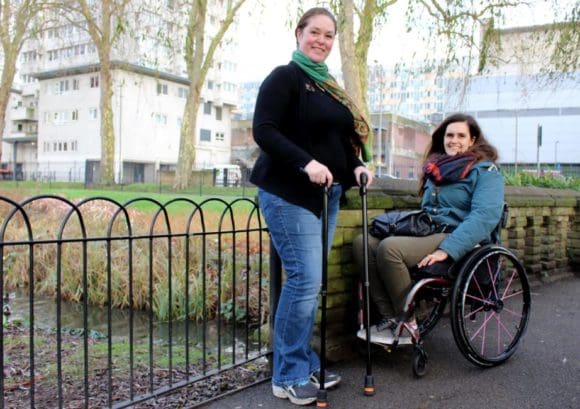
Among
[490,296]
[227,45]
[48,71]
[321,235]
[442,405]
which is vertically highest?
[48,71]

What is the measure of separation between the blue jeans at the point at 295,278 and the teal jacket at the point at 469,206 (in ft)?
2.97

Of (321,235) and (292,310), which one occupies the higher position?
(321,235)

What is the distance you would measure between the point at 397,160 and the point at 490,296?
6907 centimetres

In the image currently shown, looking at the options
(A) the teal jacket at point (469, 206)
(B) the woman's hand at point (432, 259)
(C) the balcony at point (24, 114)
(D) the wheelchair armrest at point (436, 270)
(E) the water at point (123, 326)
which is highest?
(C) the balcony at point (24, 114)

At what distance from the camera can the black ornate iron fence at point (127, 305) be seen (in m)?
3.15

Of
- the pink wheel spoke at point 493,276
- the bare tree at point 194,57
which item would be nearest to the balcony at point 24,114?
the bare tree at point 194,57

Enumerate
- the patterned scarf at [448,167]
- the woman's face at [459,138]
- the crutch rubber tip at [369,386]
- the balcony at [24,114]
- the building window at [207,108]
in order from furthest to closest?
the balcony at [24,114]
the building window at [207,108]
the woman's face at [459,138]
the patterned scarf at [448,167]
the crutch rubber tip at [369,386]

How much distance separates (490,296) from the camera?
148 inches

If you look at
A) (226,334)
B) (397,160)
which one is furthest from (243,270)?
(397,160)

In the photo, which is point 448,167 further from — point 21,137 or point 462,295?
point 21,137

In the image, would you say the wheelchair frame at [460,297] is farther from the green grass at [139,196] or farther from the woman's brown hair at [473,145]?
the green grass at [139,196]

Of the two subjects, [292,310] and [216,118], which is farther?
[216,118]

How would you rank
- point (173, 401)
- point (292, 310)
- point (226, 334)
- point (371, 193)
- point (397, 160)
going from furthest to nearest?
1. point (397, 160)
2. point (226, 334)
3. point (371, 193)
4. point (173, 401)
5. point (292, 310)

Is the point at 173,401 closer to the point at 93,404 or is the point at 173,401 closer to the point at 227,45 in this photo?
the point at 93,404
